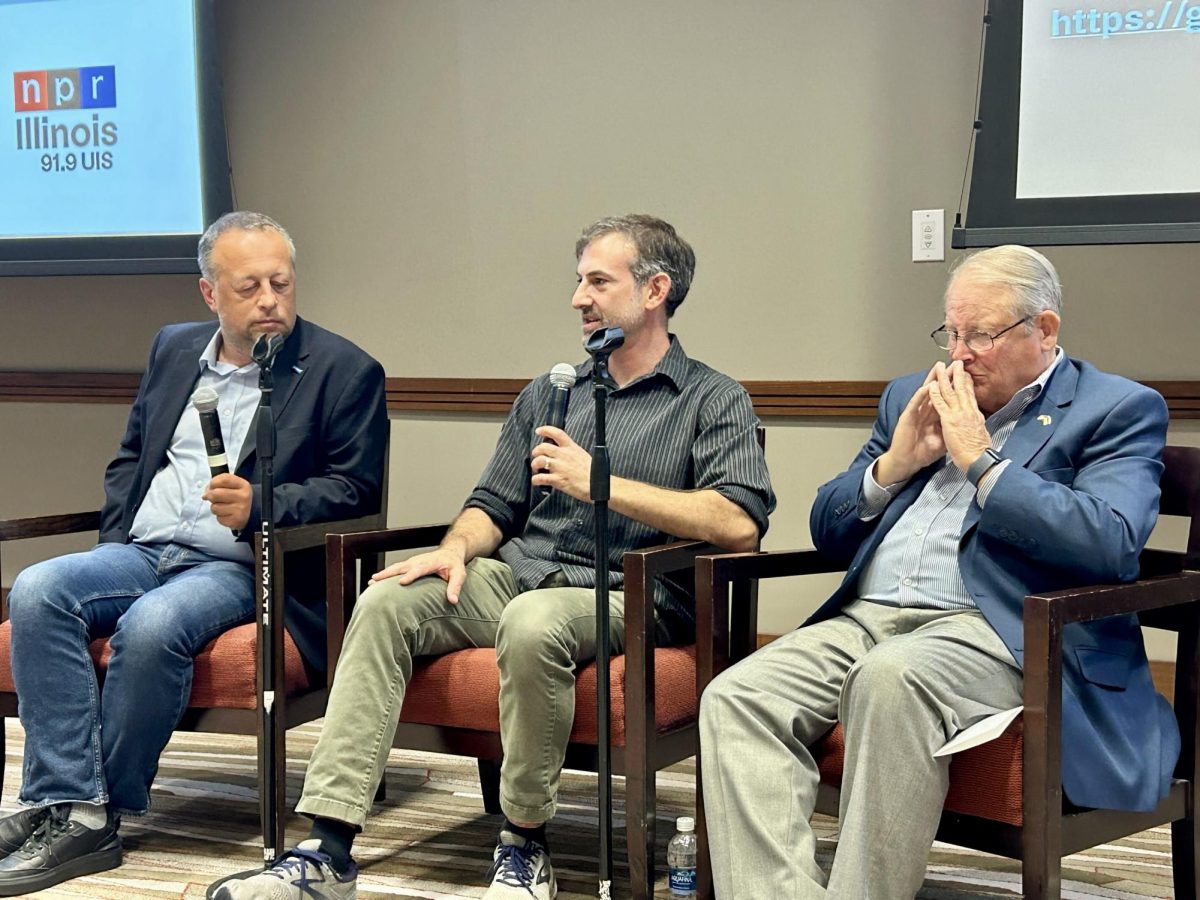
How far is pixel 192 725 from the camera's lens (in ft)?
9.11

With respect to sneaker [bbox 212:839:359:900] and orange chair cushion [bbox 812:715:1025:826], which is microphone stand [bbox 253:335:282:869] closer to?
sneaker [bbox 212:839:359:900]

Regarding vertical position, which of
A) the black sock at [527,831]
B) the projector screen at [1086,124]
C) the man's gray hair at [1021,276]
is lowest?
the black sock at [527,831]

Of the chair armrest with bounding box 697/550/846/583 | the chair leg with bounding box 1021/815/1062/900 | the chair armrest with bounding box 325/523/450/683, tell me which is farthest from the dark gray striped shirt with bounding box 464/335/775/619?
the chair leg with bounding box 1021/815/1062/900

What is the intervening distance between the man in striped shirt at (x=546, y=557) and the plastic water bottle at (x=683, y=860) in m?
0.22

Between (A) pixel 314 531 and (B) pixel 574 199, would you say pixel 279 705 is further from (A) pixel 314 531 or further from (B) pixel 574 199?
(B) pixel 574 199

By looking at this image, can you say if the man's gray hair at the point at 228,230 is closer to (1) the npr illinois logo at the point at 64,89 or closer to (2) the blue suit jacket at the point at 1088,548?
(1) the npr illinois logo at the point at 64,89

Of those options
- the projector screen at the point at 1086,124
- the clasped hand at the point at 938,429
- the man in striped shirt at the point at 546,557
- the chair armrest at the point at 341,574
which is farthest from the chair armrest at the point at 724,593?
the projector screen at the point at 1086,124

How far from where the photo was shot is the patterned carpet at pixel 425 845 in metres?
2.61

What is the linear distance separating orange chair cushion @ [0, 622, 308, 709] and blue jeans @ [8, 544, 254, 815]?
0.08 feet

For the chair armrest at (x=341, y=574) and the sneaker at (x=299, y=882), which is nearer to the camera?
the sneaker at (x=299, y=882)

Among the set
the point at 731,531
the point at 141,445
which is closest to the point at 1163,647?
the point at 731,531

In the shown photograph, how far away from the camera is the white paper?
6.62 ft

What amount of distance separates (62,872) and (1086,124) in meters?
2.61

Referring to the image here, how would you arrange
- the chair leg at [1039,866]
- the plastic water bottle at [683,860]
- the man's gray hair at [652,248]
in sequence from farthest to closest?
1. the man's gray hair at [652,248]
2. the plastic water bottle at [683,860]
3. the chair leg at [1039,866]
